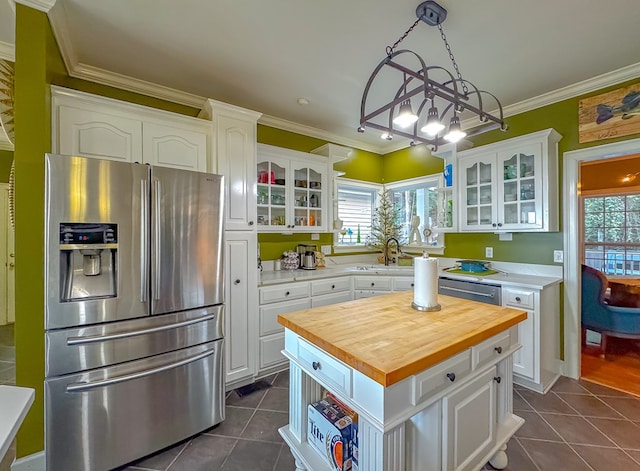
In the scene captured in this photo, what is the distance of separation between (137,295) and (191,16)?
176cm

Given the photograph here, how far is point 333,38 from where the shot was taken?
1.98m

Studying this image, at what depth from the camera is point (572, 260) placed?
2709mm

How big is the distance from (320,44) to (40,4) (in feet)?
5.37

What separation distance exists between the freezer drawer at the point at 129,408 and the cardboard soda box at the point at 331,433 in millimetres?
912

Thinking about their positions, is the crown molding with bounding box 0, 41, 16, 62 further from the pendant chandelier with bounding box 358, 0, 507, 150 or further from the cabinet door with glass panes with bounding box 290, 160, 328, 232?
the pendant chandelier with bounding box 358, 0, 507, 150

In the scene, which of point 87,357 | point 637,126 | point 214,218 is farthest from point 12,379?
point 637,126

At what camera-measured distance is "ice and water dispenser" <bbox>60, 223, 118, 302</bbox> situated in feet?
5.34

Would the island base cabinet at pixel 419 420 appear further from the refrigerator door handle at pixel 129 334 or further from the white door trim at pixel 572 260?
the white door trim at pixel 572 260

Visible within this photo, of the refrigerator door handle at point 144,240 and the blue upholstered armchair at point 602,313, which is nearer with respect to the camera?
the refrigerator door handle at point 144,240

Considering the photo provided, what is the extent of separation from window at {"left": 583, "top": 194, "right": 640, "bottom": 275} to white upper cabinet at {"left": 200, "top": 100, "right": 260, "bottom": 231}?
18.6 feet

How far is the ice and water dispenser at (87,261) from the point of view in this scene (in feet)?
5.34

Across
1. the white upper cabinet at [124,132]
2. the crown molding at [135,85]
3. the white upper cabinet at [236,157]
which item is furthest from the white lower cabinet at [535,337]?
the crown molding at [135,85]

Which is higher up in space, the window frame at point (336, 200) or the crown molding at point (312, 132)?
the crown molding at point (312, 132)

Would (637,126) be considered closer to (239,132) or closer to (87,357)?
(239,132)
